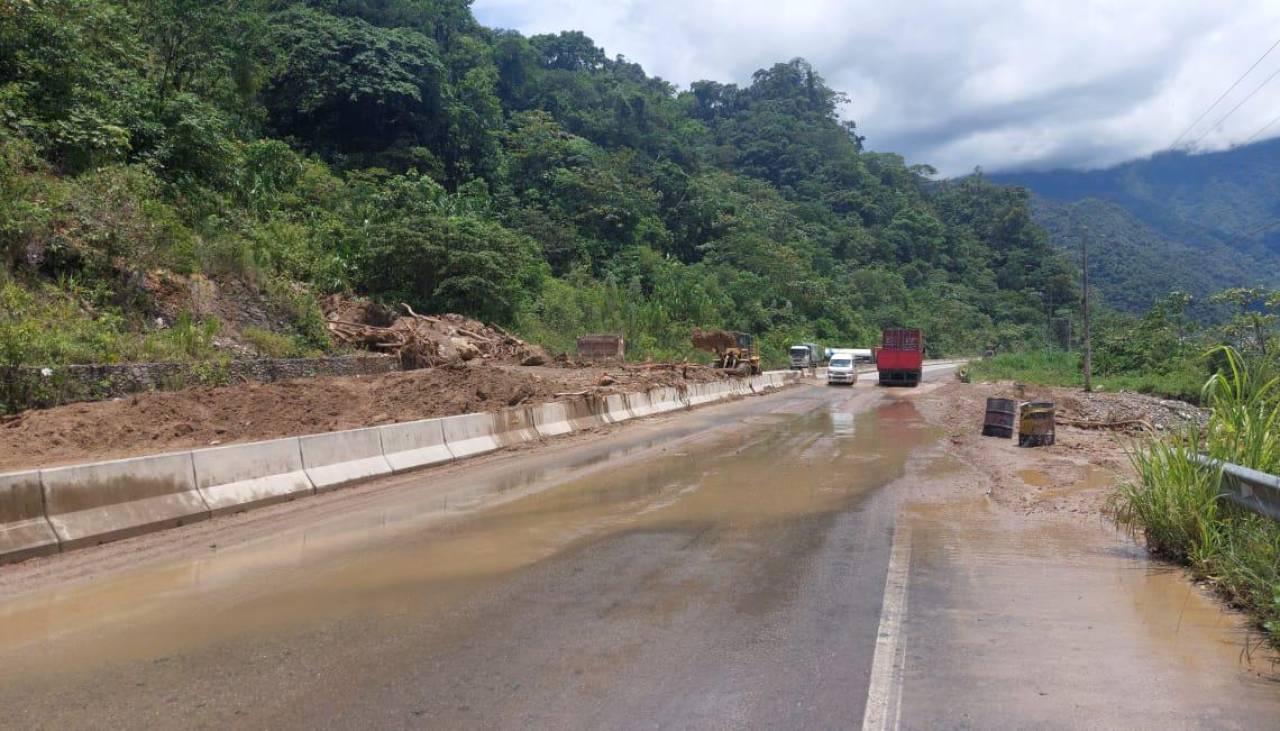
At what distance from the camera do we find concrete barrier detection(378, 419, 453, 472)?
13.9m

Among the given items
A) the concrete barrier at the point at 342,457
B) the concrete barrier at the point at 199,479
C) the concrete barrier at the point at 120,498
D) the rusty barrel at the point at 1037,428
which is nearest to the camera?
the concrete barrier at the point at 199,479

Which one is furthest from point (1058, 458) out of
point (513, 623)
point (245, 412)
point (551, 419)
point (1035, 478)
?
point (245, 412)

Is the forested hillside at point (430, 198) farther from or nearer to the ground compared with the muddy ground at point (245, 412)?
farther from the ground

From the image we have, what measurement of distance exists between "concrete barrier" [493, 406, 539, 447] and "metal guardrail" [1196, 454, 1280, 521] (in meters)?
12.6

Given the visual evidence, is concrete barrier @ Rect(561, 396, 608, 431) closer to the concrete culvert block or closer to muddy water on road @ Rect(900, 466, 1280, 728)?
the concrete culvert block

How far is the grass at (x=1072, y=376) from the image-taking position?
4597 centimetres

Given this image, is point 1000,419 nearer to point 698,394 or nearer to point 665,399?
point 665,399

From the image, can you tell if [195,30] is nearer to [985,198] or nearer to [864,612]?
[864,612]

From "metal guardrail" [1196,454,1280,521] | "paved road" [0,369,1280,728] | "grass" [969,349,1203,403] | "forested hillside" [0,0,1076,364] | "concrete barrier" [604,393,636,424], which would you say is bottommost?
"grass" [969,349,1203,403]

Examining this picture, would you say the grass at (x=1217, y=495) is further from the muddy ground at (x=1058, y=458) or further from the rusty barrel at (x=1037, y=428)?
the rusty barrel at (x=1037, y=428)

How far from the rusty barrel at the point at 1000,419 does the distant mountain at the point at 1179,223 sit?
29.4 meters

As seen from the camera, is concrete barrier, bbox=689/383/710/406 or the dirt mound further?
concrete barrier, bbox=689/383/710/406

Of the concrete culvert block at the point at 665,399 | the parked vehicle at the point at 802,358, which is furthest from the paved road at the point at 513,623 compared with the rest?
the parked vehicle at the point at 802,358

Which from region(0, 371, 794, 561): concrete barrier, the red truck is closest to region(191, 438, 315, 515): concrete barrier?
region(0, 371, 794, 561): concrete barrier
